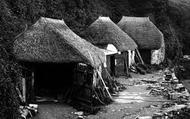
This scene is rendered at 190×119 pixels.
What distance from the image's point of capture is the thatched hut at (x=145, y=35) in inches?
1299

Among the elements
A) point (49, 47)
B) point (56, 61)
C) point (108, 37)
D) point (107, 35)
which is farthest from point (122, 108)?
point (107, 35)

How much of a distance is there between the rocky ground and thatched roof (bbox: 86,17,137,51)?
222 inches

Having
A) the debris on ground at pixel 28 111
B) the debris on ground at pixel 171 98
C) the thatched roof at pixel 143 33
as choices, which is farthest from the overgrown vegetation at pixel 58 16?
the debris on ground at pixel 171 98

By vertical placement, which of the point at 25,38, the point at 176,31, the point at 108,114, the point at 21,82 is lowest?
the point at 108,114

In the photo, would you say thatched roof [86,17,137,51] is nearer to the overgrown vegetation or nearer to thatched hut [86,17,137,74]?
thatched hut [86,17,137,74]

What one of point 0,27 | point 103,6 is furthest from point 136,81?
point 103,6

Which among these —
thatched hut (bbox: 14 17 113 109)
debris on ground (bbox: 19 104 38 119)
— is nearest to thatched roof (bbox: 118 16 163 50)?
thatched hut (bbox: 14 17 113 109)

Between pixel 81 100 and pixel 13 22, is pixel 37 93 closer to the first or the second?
pixel 81 100

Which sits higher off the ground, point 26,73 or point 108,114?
point 26,73

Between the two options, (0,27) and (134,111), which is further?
(134,111)

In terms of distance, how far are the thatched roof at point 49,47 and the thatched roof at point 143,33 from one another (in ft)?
52.3

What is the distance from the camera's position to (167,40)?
3978 centimetres

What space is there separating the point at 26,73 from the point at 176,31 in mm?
33471

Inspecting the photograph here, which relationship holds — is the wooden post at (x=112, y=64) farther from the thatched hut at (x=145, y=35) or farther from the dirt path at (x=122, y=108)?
the thatched hut at (x=145, y=35)
